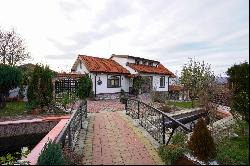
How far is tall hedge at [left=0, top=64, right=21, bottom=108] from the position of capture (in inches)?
747

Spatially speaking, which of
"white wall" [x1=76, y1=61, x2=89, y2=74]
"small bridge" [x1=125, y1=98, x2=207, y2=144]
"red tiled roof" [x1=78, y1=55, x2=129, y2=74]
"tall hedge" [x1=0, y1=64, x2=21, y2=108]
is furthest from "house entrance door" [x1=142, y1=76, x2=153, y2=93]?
"tall hedge" [x1=0, y1=64, x2=21, y2=108]

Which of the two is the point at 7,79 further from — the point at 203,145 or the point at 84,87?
the point at 203,145

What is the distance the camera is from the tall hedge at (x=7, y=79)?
18984 millimetres

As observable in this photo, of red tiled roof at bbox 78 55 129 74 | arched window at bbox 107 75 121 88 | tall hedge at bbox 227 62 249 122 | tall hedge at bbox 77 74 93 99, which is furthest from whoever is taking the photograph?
arched window at bbox 107 75 121 88

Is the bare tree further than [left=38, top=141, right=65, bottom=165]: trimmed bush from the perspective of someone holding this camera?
Yes

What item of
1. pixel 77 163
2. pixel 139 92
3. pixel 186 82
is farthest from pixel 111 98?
pixel 77 163

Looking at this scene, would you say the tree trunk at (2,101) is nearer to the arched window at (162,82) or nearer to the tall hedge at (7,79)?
the tall hedge at (7,79)

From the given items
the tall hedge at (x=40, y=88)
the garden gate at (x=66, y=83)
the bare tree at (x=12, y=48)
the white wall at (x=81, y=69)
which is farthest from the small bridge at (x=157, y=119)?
the bare tree at (x=12, y=48)

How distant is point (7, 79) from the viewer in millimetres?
19297

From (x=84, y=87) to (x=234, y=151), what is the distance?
765 inches

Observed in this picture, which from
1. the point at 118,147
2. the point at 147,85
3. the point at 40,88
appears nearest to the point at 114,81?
the point at 147,85

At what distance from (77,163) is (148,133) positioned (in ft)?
14.9

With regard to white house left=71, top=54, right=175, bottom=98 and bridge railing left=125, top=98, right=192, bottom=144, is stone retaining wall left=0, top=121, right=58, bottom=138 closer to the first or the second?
bridge railing left=125, top=98, right=192, bottom=144

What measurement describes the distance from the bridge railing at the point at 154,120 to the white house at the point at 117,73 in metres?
11.4
